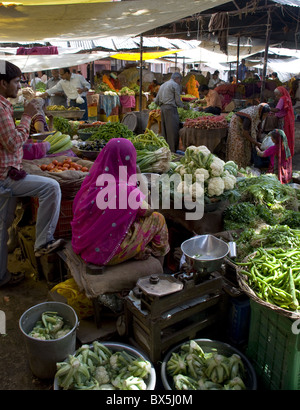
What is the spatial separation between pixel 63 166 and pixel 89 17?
2.27m

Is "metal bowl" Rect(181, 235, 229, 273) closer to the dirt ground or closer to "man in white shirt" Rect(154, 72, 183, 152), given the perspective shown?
the dirt ground

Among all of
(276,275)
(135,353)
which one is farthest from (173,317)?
(276,275)

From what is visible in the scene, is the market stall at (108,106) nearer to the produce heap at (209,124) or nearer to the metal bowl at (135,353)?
the produce heap at (209,124)

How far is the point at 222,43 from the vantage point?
984cm

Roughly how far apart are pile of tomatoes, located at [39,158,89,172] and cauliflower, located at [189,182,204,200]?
1.32m

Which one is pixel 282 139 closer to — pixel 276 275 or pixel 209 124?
pixel 209 124

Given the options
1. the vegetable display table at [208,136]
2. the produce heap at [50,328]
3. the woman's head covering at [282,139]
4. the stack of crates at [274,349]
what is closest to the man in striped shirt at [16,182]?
the produce heap at [50,328]

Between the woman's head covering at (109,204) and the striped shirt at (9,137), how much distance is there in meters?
0.91

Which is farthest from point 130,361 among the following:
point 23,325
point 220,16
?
point 220,16

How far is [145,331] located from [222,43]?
9605mm

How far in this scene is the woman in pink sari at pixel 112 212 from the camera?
268 cm

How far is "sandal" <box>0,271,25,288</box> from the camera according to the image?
3.60 m

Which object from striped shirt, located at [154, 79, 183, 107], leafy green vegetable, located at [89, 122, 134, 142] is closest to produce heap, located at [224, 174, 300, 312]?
leafy green vegetable, located at [89, 122, 134, 142]
